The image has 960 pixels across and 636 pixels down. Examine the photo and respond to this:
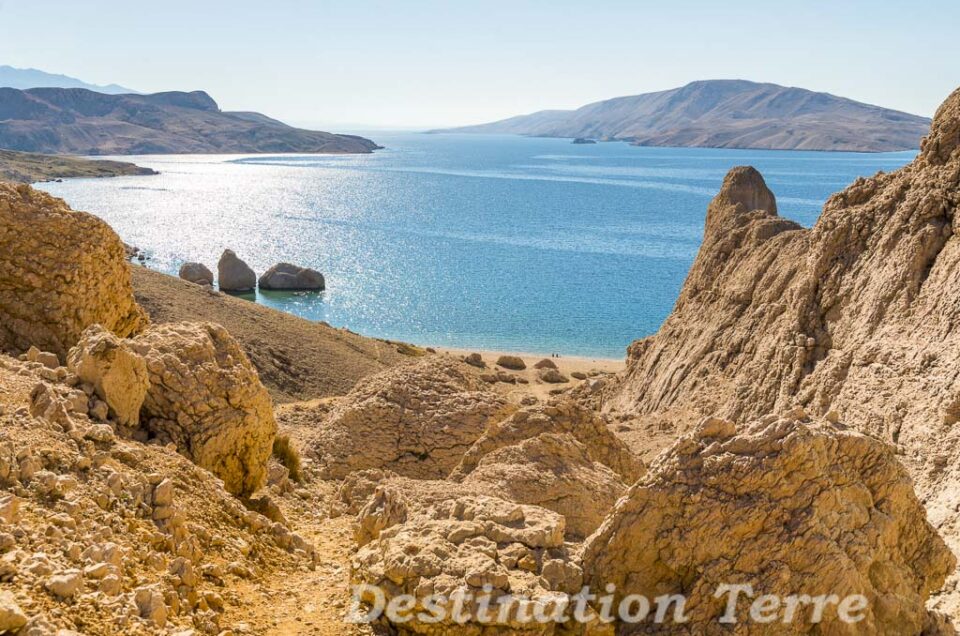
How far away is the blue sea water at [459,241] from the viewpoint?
212 ft

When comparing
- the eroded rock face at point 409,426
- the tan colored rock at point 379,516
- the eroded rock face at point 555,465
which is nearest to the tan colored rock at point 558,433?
the eroded rock face at point 555,465

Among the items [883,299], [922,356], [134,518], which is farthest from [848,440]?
[883,299]

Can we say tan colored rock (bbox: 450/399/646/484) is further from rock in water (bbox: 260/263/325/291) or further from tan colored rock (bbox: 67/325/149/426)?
rock in water (bbox: 260/263/325/291)

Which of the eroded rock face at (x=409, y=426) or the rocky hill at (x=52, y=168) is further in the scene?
the rocky hill at (x=52, y=168)

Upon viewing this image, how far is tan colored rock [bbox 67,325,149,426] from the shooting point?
993cm

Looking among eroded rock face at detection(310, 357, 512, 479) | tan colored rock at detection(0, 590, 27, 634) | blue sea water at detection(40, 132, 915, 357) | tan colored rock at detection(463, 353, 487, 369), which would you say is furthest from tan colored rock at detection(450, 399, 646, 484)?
blue sea water at detection(40, 132, 915, 357)

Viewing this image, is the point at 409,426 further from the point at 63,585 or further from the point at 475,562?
the point at 63,585

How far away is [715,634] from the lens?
7.43 meters

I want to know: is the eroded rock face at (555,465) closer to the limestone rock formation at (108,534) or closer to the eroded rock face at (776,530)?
the eroded rock face at (776,530)

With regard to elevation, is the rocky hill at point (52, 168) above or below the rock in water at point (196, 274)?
above

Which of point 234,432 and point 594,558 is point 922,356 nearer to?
point 594,558

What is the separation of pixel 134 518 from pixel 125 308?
7344 millimetres

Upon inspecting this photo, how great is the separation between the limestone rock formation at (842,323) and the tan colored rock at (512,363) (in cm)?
1904

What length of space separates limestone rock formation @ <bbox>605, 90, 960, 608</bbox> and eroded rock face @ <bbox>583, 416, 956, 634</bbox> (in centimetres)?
108
